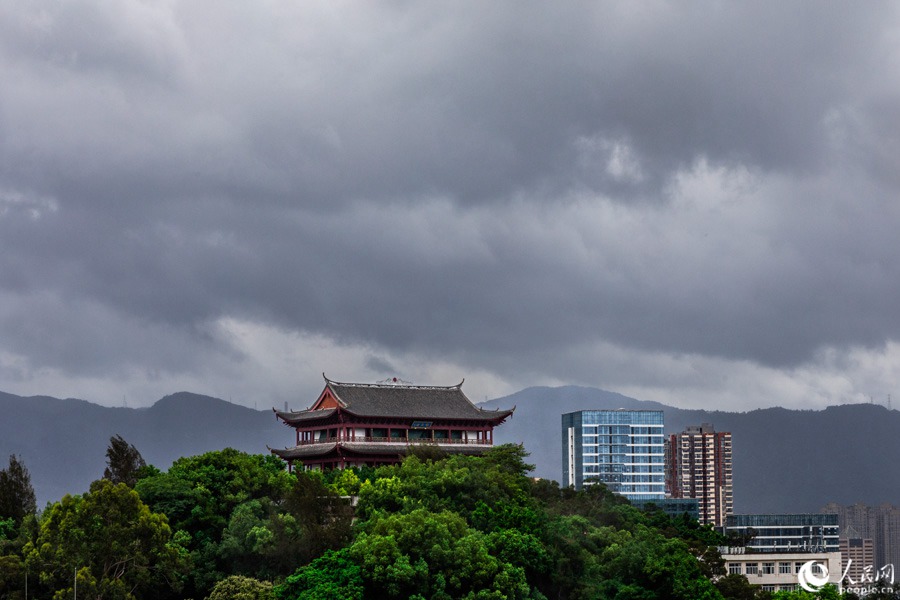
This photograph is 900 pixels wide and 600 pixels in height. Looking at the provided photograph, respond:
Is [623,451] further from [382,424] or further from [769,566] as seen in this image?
[382,424]

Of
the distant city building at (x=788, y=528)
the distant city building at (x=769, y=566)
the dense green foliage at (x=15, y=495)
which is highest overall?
the dense green foliage at (x=15, y=495)

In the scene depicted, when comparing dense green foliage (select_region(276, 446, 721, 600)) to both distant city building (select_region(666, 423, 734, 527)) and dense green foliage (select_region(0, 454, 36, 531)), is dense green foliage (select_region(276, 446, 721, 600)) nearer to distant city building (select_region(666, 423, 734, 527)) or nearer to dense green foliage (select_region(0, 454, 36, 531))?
dense green foliage (select_region(0, 454, 36, 531))

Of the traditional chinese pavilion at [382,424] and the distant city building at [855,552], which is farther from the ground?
the traditional chinese pavilion at [382,424]

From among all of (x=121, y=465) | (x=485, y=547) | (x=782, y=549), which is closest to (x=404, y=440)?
(x=121, y=465)

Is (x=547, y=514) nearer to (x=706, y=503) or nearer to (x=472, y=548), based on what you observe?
(x=472, y=548)

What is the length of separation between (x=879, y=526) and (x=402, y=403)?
14506 cm

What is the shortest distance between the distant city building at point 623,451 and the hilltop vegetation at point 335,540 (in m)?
89.1

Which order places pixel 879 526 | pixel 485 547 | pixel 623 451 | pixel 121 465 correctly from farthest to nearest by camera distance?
1. pixel 879 526
2. pixel 623 451
3. pixel 121 465
4. pixel 485 547

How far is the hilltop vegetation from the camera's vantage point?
143 feet

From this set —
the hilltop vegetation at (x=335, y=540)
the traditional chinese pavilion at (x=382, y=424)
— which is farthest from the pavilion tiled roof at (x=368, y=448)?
the hilltop vegetation at (x=335, y=540)

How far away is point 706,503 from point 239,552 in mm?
126947

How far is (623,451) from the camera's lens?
489ft

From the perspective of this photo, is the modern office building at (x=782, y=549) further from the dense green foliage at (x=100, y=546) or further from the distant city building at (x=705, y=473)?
the distant city building at (x=705, y=473)

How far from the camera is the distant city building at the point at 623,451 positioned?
148 meters
